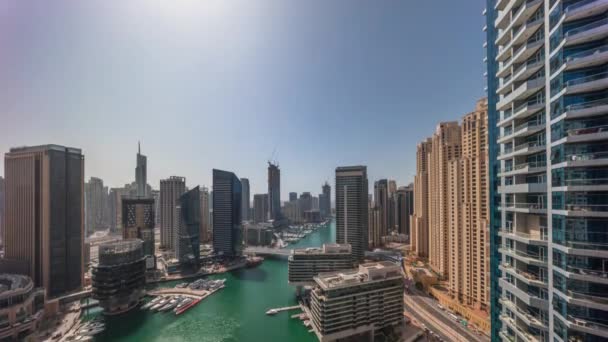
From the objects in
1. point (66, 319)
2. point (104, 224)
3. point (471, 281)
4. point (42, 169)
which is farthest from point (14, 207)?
point (104, 224)

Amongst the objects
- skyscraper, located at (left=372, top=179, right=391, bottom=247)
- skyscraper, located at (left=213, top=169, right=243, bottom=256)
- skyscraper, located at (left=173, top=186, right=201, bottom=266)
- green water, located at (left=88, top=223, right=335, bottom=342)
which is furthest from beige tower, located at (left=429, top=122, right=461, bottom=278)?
skyscraper, located at (left=173, top=186, right=201, bottom=266)

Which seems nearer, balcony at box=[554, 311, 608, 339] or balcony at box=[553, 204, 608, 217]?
balcony at box=[554, 311, 608, 339]

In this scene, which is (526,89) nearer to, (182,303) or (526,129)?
(526,129)

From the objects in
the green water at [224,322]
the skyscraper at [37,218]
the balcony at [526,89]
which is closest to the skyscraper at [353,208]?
the green water at [224,322]

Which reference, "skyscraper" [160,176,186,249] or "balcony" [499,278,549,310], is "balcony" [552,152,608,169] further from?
"skyscraper" [160,176,186,249]

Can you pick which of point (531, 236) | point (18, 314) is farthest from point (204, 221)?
point (531, 236)

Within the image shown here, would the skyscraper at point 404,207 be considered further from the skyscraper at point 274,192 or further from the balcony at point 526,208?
the balcony at point 526,208
